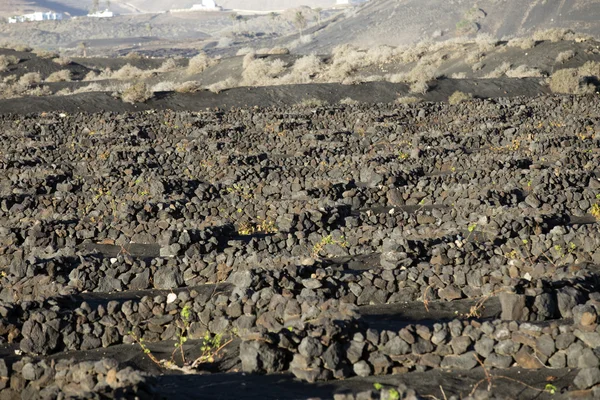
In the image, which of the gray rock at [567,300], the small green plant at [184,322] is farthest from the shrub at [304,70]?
the gray rock at [567,300]

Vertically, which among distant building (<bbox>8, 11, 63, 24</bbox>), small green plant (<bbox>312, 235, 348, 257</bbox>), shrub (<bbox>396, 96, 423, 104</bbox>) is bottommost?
small green plant (<bbox>312, 235, 348, 257</bbox>)

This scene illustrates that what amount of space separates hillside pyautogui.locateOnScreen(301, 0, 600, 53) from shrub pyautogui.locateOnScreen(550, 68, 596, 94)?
1223 inches

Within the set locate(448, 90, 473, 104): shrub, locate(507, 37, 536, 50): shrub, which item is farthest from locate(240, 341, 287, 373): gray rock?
locate(507, 37, 536, 50): shrub

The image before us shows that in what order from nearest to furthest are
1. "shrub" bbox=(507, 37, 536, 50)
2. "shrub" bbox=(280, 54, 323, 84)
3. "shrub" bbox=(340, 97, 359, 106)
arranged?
1. "shrub" bbox=(340, 97, 359, 106)
2. "shrub" bbox=(507, 37, 536, 50)
3. "shrub" bbox=(280, 54, 323, 84)

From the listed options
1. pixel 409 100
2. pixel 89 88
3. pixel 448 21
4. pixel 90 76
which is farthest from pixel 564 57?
pixel 448 21

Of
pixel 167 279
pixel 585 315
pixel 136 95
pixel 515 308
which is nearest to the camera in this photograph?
pixel 585 315

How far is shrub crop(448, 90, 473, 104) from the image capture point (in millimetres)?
33406

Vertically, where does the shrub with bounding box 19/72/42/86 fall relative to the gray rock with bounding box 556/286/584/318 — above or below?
above

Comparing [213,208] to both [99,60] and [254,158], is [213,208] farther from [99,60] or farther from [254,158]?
[99,60]

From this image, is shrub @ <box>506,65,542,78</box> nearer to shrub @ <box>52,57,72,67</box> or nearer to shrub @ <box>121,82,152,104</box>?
shrub @ <box>121,82,152,104</box>

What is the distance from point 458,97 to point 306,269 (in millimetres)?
25999

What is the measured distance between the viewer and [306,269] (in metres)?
9.54

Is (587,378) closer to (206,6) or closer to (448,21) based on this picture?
(448,21)

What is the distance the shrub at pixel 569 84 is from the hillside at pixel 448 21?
31061 millimetres
